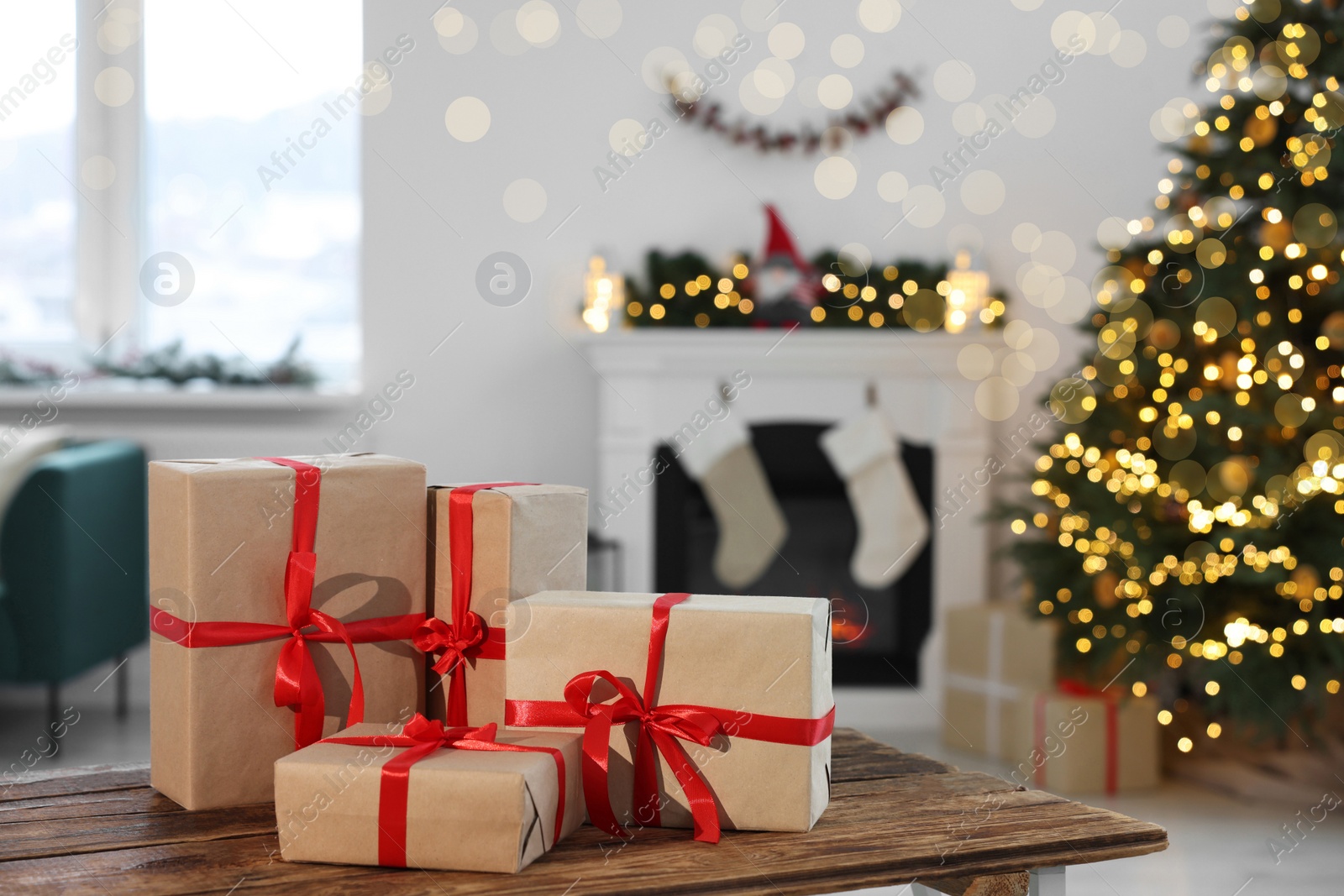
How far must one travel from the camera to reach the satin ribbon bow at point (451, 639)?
967 mm

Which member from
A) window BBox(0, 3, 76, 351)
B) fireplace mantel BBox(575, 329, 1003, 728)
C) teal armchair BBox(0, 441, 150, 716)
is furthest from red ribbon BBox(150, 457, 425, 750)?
window BBox(0, 3, 76, 351)

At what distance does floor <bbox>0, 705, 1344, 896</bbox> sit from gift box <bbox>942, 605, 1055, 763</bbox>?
0.07 m

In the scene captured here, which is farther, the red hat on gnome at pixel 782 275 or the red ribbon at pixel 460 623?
the red hat on gnome at pixel 782 275

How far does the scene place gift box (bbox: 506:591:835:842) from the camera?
2.84 feet

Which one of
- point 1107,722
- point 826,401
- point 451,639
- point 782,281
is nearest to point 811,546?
point 826,401

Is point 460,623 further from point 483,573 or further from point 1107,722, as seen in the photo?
point 1107,722

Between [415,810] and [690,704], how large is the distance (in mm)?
222

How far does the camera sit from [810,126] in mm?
3664

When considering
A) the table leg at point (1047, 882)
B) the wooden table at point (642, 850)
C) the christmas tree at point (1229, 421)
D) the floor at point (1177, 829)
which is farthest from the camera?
the christmas tree at point (1229, 421)

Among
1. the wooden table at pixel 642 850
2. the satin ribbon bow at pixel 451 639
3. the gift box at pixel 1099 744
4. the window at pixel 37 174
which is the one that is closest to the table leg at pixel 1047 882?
the wooden table at pixel 642 850

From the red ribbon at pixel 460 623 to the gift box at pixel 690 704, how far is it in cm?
8

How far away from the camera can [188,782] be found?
91 cm

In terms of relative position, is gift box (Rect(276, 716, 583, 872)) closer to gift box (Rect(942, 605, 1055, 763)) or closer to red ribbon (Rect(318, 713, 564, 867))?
red ribbon (Rect(318, 713, 564, 867))

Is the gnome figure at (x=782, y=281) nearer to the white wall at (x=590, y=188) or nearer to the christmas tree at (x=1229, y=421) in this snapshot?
the white wall at (x=590, y=188)
